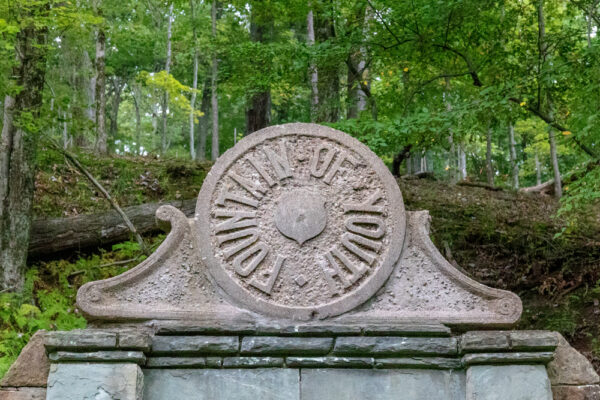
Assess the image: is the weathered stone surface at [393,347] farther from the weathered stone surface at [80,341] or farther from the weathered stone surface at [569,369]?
the weathered stone surface at [80,341]

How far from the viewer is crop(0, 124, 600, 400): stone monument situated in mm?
3803

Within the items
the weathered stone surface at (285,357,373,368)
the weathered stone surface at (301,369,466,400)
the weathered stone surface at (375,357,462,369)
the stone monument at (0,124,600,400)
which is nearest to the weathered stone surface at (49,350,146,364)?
the stone monument at (0,124,600,400)

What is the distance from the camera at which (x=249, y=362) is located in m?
3.86

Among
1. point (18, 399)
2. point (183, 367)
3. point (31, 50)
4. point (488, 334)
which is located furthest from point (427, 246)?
point (31, 50)

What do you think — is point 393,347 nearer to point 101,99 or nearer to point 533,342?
point 533,342

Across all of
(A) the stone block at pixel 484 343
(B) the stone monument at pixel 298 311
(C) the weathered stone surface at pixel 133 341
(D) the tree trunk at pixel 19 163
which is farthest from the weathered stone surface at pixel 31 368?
(D) the tree trunk at pixel 19 163

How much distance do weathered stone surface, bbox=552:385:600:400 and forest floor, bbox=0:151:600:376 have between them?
2806mm

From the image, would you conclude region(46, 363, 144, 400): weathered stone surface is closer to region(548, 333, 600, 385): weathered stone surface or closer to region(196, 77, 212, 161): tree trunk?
region(548, 333, 600, 385): weathered stone surface

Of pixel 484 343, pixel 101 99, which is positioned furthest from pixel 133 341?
pixel 101 99

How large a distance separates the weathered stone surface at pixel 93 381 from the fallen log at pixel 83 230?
4303 millimetres

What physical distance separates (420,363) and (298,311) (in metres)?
0.79

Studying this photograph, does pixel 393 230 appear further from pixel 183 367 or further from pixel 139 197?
pixel 139 197

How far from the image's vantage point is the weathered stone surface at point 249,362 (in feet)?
12.7

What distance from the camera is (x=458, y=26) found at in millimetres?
7699
